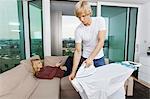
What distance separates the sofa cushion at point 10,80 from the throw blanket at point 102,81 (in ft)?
2.60

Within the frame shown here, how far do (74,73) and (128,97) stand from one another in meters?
1.75

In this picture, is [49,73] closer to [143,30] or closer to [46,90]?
[46,90]

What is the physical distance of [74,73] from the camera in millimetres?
1405

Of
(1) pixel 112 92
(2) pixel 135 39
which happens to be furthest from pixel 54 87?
(2) pixel 135 39

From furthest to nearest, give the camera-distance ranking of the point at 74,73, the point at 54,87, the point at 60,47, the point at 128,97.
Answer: the point at 60,47 → the point at 128,97 → the point at 54,87 → the point at 74,73

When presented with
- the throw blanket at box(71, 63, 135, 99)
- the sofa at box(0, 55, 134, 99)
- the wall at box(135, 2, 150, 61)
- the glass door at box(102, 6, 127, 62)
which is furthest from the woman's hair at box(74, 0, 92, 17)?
the wall at box(135, 2, 150, 61)

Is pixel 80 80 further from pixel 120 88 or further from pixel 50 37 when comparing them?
pixel 50 37

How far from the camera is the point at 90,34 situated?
4.67 feet

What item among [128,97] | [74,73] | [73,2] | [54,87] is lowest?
[128,97]

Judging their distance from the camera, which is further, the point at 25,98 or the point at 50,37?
the point at 50,37

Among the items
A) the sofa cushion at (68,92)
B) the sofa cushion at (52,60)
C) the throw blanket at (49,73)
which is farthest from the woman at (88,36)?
the sofa cushion at (52,60)

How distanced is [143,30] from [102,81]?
11.6 ft

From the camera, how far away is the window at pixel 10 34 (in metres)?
2.92

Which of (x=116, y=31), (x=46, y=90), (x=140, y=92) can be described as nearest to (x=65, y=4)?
(x=116, y=31)
